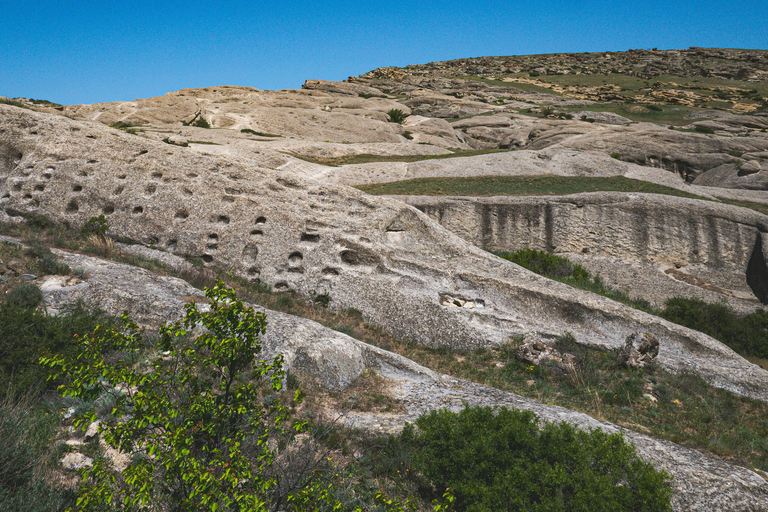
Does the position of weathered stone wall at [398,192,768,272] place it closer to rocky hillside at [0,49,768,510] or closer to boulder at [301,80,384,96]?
rocky hillside at [0,49,768,510]

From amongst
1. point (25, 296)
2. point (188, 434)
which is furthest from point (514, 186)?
point (188, 434)

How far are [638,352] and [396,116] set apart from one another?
4396 cm

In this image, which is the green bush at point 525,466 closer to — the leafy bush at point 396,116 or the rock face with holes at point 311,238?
the rock face with holes at point 311,238

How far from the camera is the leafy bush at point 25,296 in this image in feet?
26.1

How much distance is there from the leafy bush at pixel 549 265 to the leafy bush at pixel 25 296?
16361 millimetres

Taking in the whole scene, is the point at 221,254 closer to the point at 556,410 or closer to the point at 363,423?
the point at 363,423

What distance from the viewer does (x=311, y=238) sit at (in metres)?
14.2

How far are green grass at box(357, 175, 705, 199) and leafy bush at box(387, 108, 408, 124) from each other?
26479mm

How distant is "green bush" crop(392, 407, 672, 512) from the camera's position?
5133 millimetres

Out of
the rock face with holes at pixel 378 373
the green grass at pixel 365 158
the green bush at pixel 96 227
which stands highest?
the green grass at pixel 365 158

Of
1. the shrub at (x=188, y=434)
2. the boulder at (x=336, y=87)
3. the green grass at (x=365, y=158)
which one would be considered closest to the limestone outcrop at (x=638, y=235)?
the green grass at (x=365, y=158)

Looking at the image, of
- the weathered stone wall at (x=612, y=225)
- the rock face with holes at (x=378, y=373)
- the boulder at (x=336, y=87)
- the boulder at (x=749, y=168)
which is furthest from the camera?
the boulder at (x=336, y=87)

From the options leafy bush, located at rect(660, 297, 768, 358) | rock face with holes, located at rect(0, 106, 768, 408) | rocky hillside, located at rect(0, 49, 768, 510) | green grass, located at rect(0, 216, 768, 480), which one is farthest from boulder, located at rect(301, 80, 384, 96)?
leafy bush, located at rect(660, 297, 768, 358)

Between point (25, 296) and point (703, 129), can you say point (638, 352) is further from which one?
point (703, 129)
